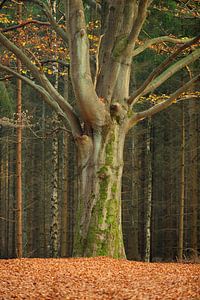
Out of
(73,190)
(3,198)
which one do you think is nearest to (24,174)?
(73,190)

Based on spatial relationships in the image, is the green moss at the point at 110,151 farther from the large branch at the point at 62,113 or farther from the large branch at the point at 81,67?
the large branch at the point at 62,113

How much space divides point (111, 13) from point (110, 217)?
469 cm

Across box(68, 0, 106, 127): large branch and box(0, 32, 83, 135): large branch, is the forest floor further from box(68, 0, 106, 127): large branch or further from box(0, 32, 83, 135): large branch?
box(0, 32, 83, 135): large branch

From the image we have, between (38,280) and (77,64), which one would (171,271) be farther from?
(77,64)

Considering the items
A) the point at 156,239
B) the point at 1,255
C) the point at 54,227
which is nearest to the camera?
the point at 54,227

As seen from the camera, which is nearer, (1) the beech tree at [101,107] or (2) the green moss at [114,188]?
(1) the beech tree at [101,107]

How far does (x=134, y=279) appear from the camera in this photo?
23.4 feet

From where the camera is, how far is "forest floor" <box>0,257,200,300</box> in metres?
→ 5.91

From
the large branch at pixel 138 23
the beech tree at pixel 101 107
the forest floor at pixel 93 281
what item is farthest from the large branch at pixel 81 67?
the forest floor at pixel 93 281

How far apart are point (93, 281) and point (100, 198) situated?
3511 mm

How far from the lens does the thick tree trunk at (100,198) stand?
400 inches

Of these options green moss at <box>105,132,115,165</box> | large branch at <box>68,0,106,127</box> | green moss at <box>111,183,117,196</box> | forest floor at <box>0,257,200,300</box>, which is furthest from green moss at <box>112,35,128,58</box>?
forest floor at <box>0,257,200,300</box>

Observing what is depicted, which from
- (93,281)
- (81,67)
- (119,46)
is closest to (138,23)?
(119,46)

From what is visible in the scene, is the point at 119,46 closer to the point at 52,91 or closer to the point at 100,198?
the point at 52,91
